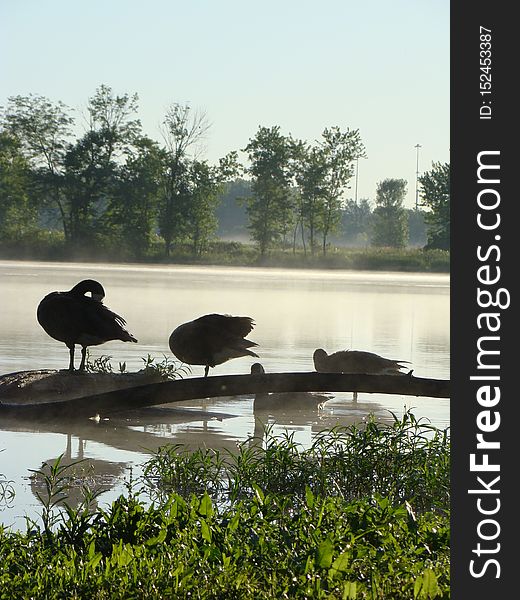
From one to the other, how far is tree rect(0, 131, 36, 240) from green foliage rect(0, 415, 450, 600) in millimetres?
58701

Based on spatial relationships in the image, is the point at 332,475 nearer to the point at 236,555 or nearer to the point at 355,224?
the point at 236,555

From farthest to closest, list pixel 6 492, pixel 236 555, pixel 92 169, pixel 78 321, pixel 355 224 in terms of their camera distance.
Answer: pixel 355 224, pixel 92 169, pixel 78 321, pixel 6 492, pixel 236 555

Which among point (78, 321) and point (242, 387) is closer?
point (242, 387)

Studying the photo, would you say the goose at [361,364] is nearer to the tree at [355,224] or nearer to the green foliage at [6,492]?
the green foliage at [6,492]

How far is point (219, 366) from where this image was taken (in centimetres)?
1353

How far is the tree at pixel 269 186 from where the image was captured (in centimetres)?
6338

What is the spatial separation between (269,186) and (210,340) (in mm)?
53719

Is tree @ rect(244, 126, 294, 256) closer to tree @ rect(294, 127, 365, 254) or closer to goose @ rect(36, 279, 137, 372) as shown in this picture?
tree @ rect(294, 127, 365, 254)

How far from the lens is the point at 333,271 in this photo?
5928cm

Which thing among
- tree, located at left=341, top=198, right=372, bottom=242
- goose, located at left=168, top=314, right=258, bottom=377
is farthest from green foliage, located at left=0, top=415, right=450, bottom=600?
tree, located at left=341, top=198, right=372, bottom=242

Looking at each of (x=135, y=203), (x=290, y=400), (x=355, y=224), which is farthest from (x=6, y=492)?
(x=355, y=224)

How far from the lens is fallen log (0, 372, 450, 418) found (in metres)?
7.53

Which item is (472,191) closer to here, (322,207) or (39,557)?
(39,557)

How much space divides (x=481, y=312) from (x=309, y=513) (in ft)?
6.66
